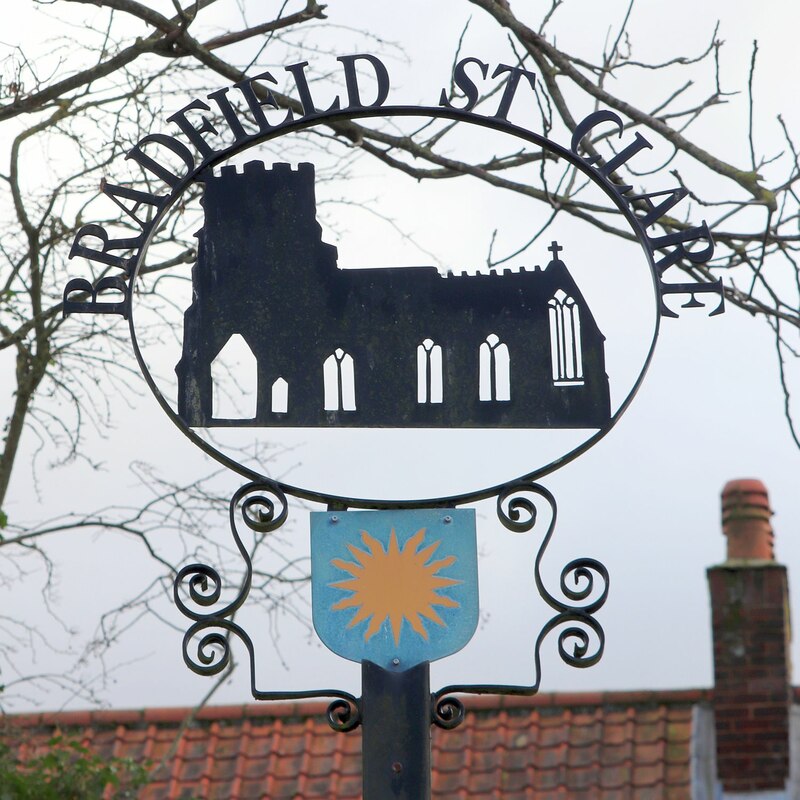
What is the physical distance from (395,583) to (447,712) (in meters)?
0.22

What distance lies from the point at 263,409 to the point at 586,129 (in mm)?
737

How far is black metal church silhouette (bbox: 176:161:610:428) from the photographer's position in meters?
2.46

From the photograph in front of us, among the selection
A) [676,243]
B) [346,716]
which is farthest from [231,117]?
[346,716]

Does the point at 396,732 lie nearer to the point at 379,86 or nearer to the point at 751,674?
the point at 379,86

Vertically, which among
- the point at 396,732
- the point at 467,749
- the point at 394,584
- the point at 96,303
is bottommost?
the point at 467,749

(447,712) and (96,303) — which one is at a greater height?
(96,303)

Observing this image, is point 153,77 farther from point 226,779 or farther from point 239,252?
point 226,779

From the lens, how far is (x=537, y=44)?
14.0 feet

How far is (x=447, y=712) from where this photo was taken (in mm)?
2344

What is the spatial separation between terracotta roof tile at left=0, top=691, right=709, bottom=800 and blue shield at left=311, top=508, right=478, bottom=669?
20.4 feet

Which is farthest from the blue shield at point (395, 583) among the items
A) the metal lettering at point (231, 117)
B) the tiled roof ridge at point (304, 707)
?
the tiled roof ridge at point (304, 707)

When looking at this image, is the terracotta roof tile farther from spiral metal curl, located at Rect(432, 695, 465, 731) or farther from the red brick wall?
spiral metal curl, located at Rect(432, 695, 465, 731)

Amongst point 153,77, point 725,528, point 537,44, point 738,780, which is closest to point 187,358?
point 537,44

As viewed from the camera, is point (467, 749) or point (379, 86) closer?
point (379, 86)
